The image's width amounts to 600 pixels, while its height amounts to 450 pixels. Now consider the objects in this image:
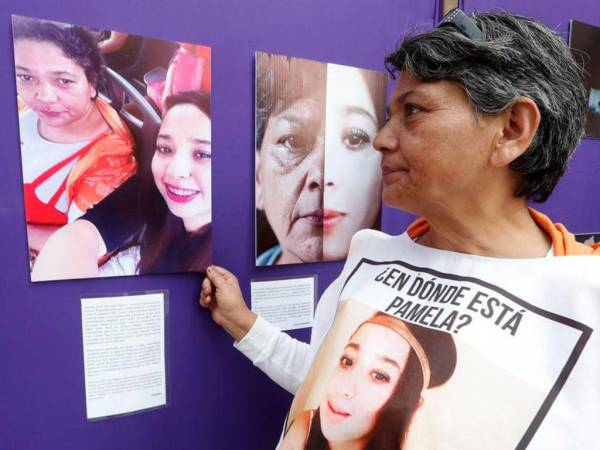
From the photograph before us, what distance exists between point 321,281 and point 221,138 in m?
0.37

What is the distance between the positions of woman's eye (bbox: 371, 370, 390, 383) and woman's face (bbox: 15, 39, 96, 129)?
0.58 meters

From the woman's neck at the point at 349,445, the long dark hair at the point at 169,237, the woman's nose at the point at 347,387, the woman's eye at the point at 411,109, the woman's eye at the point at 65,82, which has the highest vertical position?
the woman's eye at the point at 65,82

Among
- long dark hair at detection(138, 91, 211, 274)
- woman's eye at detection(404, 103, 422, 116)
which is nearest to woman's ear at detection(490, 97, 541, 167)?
woman's eye at detection(404, 103, 422, 116)

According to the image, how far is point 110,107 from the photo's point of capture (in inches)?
27.5

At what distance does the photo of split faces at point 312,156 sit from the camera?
32.7 inches

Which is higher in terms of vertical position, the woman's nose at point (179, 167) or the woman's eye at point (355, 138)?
the woman's eye at point (355, 138)

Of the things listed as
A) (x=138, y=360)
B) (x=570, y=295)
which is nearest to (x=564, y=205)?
(x=570, y=295)

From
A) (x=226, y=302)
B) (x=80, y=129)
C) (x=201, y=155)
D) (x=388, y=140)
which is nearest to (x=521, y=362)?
(x=388, y=140)

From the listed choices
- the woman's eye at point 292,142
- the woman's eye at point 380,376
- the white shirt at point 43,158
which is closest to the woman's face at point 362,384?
the woman's eye at point 380,376

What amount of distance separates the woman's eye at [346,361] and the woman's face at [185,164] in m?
0.34

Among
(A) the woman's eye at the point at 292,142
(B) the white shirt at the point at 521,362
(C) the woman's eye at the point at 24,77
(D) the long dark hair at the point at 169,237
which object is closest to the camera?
(B) the white shirt at the point at 521,362

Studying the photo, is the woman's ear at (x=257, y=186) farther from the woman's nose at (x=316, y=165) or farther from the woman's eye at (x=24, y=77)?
the woman's eye at (x=24, y=77)

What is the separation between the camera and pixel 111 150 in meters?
0.71

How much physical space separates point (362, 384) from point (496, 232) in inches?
11.7
